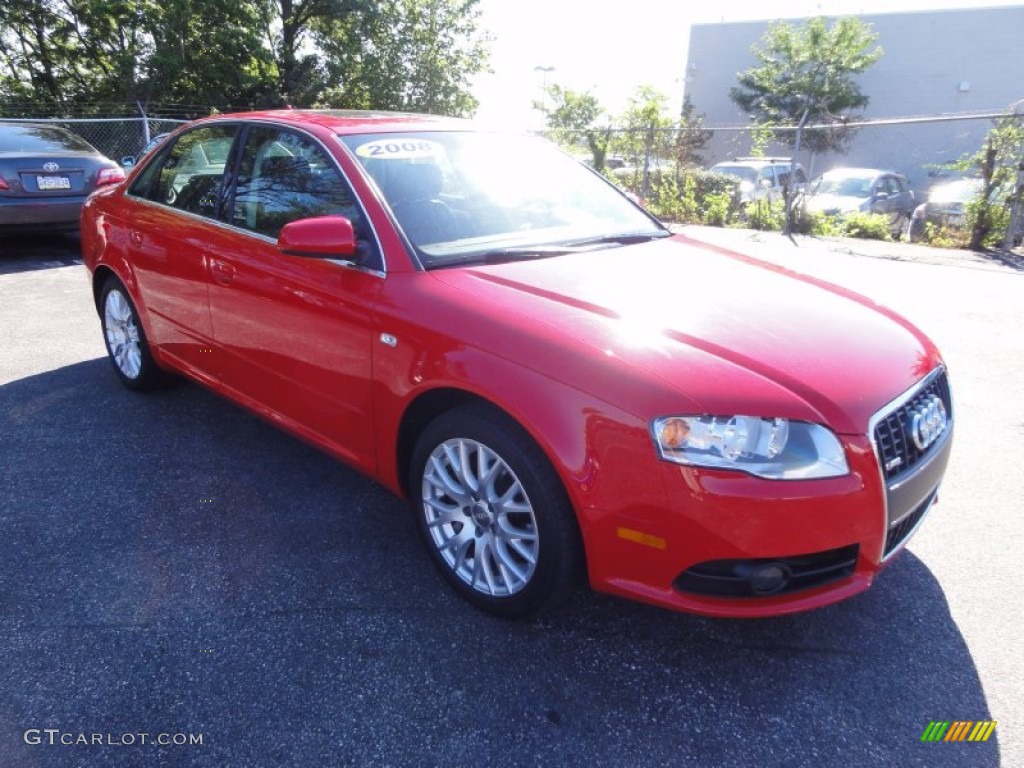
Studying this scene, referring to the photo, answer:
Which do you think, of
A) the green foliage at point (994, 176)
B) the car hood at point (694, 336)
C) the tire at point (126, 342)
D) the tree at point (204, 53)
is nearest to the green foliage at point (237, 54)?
the tree at point (204, 53)

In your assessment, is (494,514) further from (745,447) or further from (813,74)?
(813,74)

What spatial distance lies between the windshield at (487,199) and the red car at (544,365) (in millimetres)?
13

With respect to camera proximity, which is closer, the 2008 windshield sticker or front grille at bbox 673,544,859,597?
front grille at bbox 673,544,859,597

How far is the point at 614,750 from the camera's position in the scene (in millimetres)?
1985

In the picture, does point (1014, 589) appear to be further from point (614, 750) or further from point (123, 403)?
point (123, 403)

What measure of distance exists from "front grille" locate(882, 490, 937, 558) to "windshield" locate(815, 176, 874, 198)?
38.2 ft

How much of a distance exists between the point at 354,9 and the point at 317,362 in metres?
20.3

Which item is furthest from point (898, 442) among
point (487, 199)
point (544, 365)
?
point (487, 199)

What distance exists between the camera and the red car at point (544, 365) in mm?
2012

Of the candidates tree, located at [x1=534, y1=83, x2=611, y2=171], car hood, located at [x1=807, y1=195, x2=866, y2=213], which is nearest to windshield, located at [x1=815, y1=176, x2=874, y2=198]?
car hood, located at [x1=807, y1=195, x2=866, y2=213]

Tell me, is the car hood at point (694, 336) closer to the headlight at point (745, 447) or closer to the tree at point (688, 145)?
the headlight at point (745, 447)

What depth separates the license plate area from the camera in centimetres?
811

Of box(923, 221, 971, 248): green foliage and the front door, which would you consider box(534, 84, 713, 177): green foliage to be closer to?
box(923, 221, 971, 248): green foliage

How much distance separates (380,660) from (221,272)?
6.50 feet
